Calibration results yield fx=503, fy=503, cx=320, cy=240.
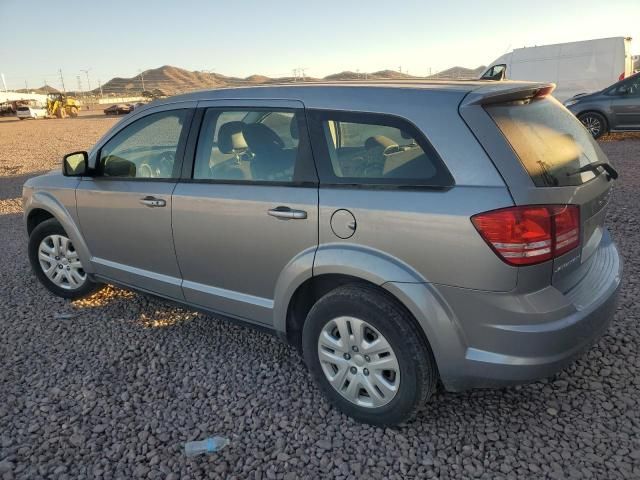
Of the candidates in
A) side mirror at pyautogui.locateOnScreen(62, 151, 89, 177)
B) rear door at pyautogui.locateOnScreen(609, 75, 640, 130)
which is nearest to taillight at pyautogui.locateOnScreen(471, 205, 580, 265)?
side mirror at pyautogui.locateOnScreen(62, 151, 89, 177)

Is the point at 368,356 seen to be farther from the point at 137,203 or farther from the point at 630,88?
the point at 630,88

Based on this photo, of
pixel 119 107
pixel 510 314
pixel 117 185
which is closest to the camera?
pixel 510 314

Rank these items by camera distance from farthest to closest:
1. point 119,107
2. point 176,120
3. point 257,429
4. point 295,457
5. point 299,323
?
point 119,107
point 176,120
point 299,323
point 257,429
point 295,457

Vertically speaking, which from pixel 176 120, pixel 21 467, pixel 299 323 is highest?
pixel 176 120

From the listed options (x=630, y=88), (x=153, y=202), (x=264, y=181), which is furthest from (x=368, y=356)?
(x=630, y=88)

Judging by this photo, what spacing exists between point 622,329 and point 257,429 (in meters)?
2.51

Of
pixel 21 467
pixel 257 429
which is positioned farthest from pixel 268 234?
pixel 21 467

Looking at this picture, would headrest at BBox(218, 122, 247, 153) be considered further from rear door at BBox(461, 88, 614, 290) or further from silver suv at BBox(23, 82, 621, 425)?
rear door at BBox(461, 88, 614, 290)

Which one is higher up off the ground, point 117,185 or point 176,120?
point 176,120

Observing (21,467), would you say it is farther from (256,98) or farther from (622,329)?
(622,329)

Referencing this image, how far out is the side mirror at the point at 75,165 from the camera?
12.3ft

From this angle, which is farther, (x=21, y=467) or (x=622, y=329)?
(x=622, y=329)

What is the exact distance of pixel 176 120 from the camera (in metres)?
3.36

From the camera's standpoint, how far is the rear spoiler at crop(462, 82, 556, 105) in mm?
2266
